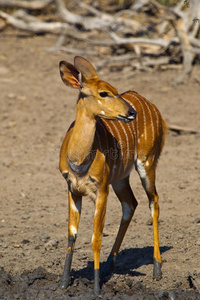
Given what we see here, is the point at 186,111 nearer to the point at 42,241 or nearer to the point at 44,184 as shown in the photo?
the point at 44,184

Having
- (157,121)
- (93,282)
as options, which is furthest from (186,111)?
(93,282)

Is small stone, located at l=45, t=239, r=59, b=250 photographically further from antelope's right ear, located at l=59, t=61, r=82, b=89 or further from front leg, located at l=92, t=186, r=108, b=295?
antelope's right ear, located at l=59, t=61, r=82, b=89

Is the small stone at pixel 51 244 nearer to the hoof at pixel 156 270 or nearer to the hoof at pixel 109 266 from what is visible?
the hoof at pixel 109 266

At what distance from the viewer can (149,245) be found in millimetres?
5180

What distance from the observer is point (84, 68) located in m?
3.94

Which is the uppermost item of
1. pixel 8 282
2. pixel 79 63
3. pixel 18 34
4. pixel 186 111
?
pixel 79 63

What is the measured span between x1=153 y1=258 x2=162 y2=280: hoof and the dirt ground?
0.05 m

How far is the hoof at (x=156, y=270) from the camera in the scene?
14.9 ft

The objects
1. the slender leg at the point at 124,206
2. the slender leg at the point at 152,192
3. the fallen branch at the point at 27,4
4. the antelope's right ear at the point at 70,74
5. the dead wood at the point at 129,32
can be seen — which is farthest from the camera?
the fallen branch at the point at 27,4

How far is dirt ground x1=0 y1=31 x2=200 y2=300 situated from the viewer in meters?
4.34

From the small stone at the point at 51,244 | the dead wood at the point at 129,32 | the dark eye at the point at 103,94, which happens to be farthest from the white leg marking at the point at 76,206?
the dead wood at the point at 129,32

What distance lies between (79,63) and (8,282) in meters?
1.90

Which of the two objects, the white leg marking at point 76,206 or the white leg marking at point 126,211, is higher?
the white leg marking at point 76,206

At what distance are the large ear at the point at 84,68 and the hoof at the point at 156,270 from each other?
1799mm
